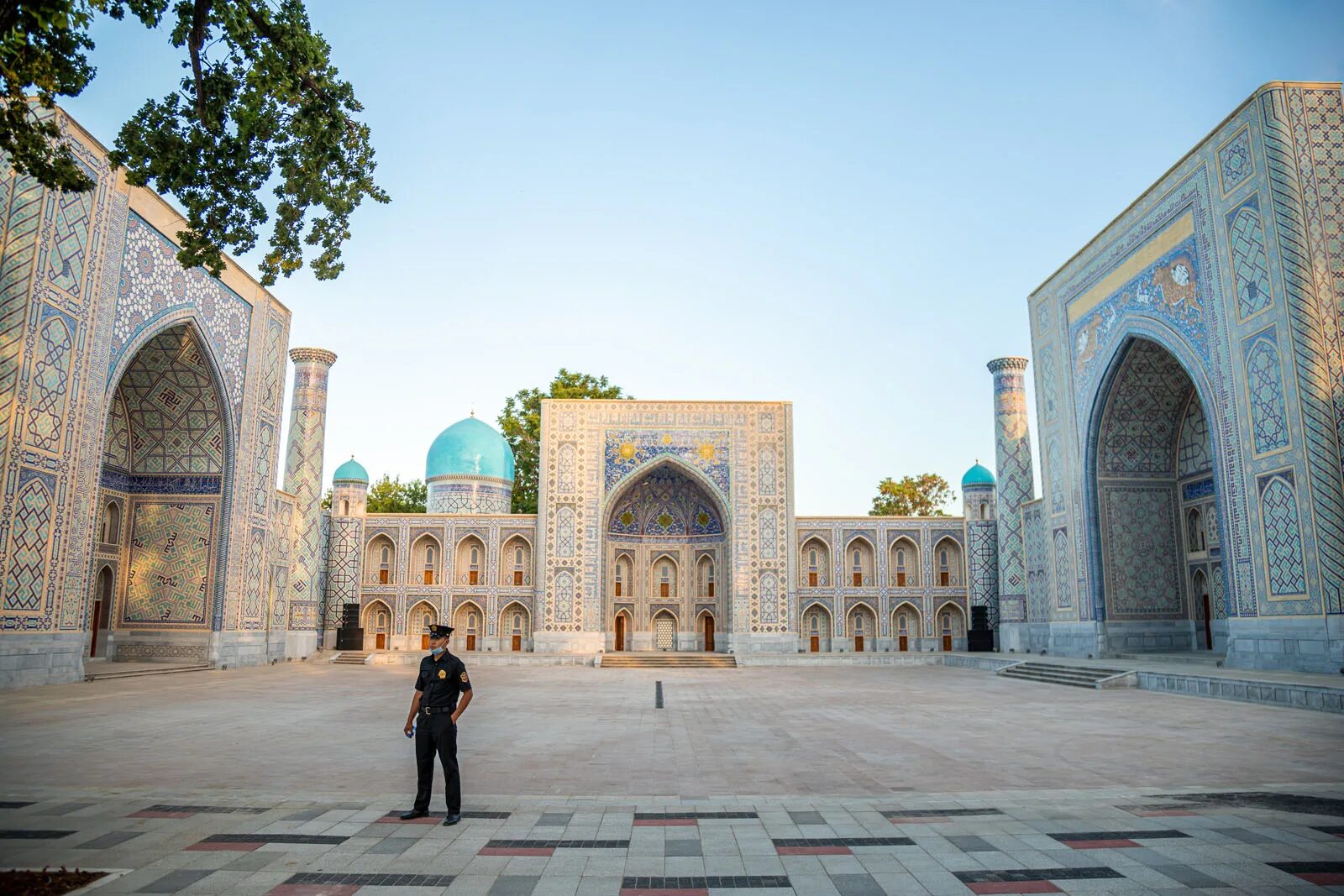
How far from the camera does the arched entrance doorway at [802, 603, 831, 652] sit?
2847 cm

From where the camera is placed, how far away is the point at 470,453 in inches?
1225

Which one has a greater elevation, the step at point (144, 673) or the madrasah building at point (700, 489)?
the madrasah building at point (700, 489)

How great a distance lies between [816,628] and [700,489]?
6023mm

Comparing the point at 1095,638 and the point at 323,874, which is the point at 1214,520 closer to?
the point at 1095,638

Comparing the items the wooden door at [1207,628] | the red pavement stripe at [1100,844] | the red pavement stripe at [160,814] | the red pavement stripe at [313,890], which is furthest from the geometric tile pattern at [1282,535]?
the red pavement stripe at [160,814]

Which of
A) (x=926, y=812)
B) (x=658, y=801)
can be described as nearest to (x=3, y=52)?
(x=658, y=801)

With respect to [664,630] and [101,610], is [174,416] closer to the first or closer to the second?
[101,610]

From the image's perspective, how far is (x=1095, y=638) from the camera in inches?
758

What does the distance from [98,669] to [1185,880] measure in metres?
17.3

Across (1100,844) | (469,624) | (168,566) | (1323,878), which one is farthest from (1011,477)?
(1323,878)

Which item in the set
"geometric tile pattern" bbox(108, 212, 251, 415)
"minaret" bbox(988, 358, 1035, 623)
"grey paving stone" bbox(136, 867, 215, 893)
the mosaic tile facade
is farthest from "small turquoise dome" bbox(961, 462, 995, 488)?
"grey paving stone" bbox(136, 867, 215, 893)

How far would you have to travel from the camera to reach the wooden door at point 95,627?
1809 cm

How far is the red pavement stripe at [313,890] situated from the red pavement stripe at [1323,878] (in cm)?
413

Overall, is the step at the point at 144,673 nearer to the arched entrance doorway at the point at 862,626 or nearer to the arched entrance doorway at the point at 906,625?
the arched entrance doorway at the point at 862,626
